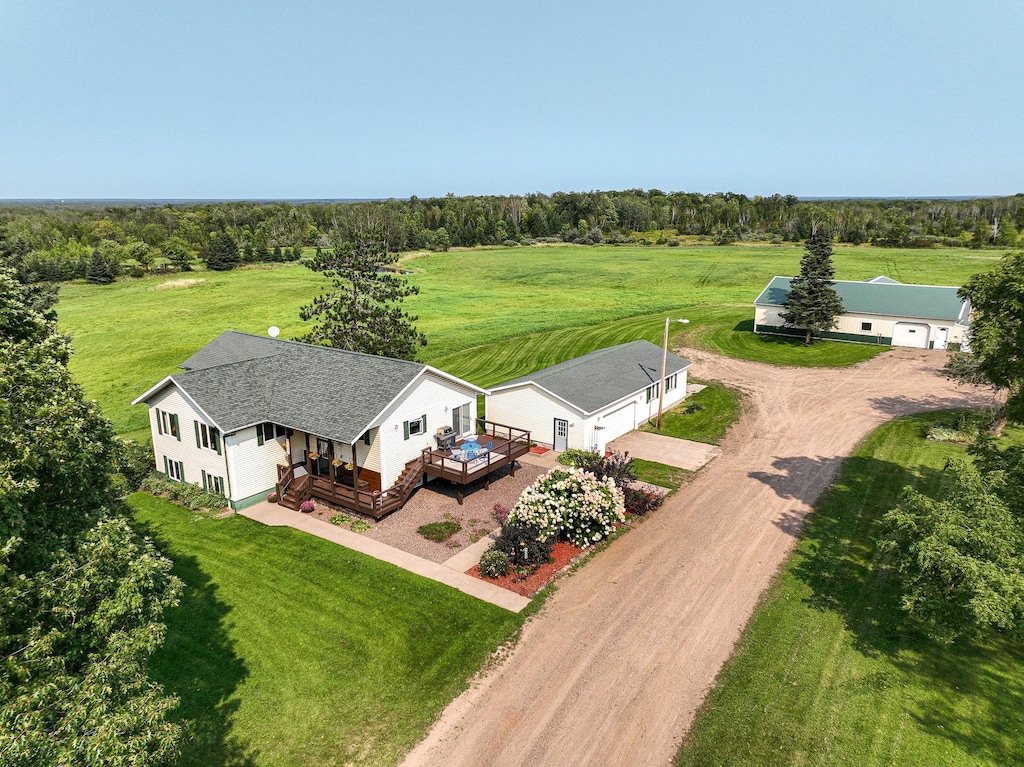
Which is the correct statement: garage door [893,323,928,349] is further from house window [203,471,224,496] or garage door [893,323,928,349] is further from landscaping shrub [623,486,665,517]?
house window [203,471,224,496]

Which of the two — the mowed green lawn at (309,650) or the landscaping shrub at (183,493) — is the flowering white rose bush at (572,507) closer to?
the mowed green lawn at (309,650)

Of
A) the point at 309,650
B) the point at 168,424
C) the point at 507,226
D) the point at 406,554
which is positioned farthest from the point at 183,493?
the point at 507,226

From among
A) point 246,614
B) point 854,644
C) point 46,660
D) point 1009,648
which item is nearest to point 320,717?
point 246,614

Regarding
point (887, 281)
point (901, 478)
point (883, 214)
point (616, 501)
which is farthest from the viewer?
point (883, 214)

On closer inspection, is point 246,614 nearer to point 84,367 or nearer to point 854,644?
point 854,644

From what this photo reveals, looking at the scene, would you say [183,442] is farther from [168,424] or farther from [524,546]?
[524,546]
